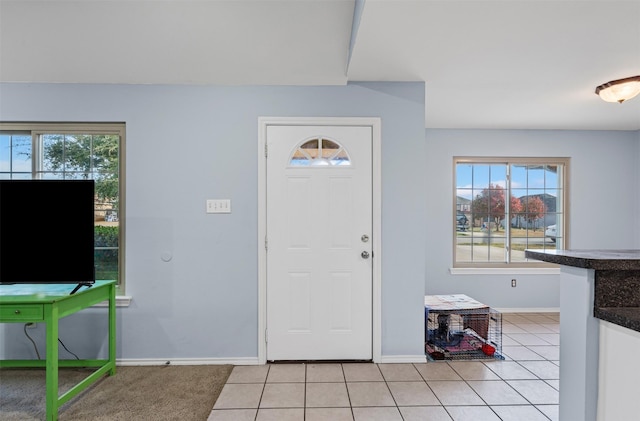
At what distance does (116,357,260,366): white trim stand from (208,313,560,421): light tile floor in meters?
0.07

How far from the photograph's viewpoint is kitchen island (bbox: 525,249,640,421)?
1.03 meters

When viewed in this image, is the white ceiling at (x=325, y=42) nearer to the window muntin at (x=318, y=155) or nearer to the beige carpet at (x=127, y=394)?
the window muntin at (x=318, y=155)

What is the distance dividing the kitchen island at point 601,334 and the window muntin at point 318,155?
186 cm

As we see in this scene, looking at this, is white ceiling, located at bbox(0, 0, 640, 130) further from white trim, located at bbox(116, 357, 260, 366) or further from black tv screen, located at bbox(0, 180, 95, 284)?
white trim, located at bbox(116, 357, 260, 366)

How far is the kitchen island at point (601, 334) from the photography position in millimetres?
1030

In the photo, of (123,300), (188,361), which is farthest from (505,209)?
(123,300)

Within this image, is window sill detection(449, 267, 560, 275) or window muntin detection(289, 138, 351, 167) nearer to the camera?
window muntin detection(289, 138, 351, 167)

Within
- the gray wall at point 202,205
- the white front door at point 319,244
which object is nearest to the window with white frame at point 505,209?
the gray wall at point 202,205

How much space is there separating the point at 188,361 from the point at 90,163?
185 cm

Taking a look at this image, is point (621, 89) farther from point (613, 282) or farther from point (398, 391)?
point (398, 391)

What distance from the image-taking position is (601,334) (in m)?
1.10

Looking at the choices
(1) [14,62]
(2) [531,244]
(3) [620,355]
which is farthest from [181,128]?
(2) [531,244]

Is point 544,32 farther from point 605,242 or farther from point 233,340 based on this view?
point 605,242

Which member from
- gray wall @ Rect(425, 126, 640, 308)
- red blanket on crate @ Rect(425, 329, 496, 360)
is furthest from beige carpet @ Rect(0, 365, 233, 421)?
gray wall @ Rect(425, 126, 640, 308)
